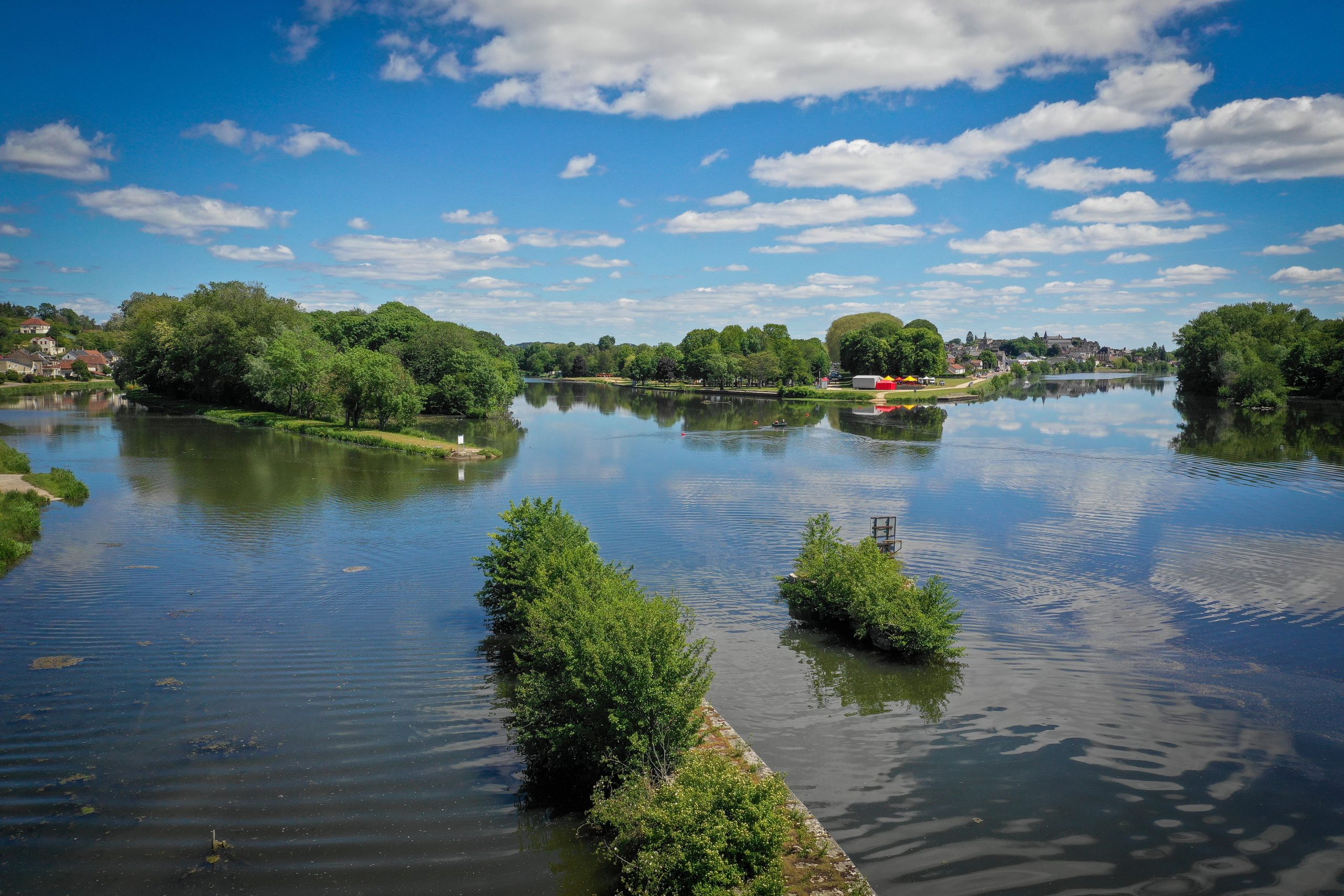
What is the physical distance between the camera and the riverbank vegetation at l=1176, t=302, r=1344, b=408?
284 feet

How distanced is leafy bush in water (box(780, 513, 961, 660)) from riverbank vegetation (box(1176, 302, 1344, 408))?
3395 inches

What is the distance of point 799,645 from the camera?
1733 cm

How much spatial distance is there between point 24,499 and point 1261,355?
389 ft

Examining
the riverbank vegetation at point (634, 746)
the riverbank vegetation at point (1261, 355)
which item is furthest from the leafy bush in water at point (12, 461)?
the riverbank vegetation at point (1261, 355)

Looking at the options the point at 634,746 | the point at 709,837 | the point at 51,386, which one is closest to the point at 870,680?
the point at 634,746

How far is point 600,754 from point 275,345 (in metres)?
62.1

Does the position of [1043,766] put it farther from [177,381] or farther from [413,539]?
[177,381]

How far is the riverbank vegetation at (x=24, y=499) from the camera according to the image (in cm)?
2239

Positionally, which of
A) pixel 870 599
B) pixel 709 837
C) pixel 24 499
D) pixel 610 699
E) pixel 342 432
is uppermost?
pixel 342 432

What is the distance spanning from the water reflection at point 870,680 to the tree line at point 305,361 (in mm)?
45225

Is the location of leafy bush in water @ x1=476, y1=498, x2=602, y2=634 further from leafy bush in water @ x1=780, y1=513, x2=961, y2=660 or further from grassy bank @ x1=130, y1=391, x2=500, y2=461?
grassy bank @ x1=130, y1=391, x2=500, y2=461

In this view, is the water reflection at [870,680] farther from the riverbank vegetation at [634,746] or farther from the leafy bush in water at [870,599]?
the riverbank vegetation at [634,746]

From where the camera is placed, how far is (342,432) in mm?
54188

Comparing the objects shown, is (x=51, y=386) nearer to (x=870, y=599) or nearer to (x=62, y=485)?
(x=62, y=485)
